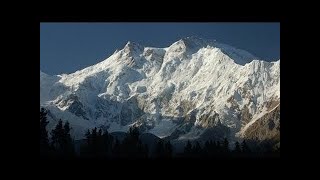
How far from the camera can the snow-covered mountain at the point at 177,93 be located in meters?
105

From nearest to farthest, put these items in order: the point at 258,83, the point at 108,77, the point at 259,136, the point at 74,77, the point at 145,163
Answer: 1. the point at 145,163
2. the point at 259,136
3. the point at 108,77
4. the point at 258,83
5. the point at 74,77

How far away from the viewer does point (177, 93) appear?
124 m

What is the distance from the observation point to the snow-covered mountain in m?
105

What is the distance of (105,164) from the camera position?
2.81 metres

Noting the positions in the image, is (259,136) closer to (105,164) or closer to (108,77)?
(108,77)

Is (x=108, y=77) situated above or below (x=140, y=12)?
above

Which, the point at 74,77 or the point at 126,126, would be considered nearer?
the point at 126,126

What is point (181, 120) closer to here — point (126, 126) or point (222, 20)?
point (126, 126)

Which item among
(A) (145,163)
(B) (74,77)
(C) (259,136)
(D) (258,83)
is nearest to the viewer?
(A) (145,163)

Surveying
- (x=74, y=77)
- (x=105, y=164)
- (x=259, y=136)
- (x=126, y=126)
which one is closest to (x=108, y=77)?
(x=126, y=126)

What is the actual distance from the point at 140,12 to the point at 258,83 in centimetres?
11454
